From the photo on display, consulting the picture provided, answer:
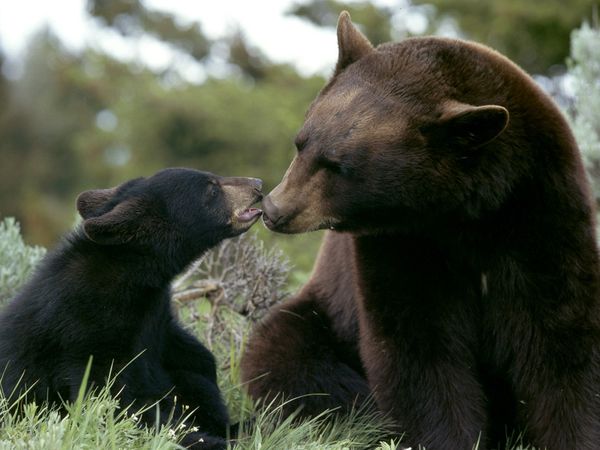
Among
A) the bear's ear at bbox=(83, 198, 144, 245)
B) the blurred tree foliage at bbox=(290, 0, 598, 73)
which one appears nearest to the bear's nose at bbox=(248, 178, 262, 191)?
the bear's ear at bbox=(83, 198, 144, 245)

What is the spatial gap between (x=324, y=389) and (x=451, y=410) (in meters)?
0.68

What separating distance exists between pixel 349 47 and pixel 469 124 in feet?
2.55

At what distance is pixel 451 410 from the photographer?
4.00 meters

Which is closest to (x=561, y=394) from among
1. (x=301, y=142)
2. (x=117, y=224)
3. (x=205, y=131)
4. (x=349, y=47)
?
(x=301, y=142)

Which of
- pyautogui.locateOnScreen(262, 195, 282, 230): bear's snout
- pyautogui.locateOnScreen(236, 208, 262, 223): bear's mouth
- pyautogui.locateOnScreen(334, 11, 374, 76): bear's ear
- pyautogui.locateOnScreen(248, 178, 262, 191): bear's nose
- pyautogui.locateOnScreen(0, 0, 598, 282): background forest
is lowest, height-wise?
pyautogui.locateOnScreen(0, 0, 598, 282): background forest

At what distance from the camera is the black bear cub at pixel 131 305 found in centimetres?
381

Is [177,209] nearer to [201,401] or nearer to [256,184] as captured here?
[256,184]

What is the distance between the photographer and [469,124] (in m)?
3.52

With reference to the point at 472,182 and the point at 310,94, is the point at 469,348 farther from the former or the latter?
the point at 310,94

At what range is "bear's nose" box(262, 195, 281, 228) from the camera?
3777 mm

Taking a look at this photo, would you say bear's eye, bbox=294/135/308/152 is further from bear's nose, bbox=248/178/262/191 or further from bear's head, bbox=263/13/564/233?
bear's nose, bbox=248/178/262/191

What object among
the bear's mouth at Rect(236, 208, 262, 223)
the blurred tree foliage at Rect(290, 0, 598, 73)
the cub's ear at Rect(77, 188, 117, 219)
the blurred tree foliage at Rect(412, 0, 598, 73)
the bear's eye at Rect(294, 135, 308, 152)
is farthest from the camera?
the blurred tree foliage at Rect(412, 0, 598, 73)

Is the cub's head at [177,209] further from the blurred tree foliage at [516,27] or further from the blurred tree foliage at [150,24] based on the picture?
the blurred tree foliage at [150,24]

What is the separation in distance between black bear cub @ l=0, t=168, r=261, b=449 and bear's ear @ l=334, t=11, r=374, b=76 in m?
0.81
